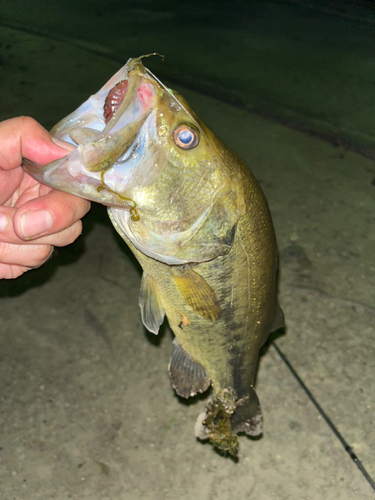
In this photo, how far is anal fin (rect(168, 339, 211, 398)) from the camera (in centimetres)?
156

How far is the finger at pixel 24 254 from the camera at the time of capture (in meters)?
1.40

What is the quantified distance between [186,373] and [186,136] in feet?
3.03

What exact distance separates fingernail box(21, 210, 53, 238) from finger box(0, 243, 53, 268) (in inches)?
10.8

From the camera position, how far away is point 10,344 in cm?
237

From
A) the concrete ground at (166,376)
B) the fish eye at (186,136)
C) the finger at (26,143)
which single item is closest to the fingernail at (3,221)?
the finger at (26,143)

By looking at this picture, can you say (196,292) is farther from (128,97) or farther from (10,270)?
(10,270)

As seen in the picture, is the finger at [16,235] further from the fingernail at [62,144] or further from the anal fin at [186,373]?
the anal fin at [186,373]

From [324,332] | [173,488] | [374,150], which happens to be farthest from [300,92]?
[173,488]

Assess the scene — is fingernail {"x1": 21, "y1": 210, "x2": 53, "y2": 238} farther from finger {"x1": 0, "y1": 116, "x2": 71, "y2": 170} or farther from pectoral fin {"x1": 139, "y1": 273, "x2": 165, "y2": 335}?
pectoral fin {"x1": 139, "y1": 273, "x2": 165, "y2": 335}

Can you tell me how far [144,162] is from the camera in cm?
100

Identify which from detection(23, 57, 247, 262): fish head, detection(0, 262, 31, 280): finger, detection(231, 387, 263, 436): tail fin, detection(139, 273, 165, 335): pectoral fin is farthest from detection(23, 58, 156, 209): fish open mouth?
detection(231, 387, 263, 436): tail fin

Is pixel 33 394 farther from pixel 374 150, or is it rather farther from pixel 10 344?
pixel 374 150

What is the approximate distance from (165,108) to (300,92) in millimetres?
3525

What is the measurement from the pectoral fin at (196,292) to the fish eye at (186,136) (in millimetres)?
351
